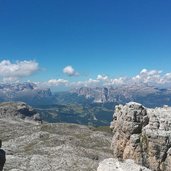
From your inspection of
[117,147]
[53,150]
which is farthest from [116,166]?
[53,150]

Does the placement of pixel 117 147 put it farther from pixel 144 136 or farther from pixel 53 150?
pixel 53 150

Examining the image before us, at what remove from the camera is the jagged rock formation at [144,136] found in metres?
62.9

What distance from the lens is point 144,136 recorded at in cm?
6706

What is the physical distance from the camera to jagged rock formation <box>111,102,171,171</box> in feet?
206

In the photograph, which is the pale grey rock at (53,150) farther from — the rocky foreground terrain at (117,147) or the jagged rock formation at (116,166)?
the jagged rock formation at (116,166)

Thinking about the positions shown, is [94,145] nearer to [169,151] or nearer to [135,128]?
[135,128]

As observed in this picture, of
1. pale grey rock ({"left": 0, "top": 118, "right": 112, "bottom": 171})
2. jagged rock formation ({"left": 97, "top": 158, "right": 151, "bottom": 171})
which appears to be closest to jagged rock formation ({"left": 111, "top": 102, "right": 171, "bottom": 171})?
pale grey rock ({"left": 0, "top": 118, "right": 112, "bottom": 171})

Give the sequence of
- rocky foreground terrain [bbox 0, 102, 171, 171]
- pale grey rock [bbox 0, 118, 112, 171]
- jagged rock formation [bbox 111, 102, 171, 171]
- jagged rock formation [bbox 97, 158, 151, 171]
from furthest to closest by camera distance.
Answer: pale grey rock [bbox 0, 118, 112, 171], rocky foreground terrain [bbox 0, 102, 171, 171], jagged rock formation [bbox 111, 102, 171, 171], jagged rock formation [bbox 97, 158, 151, 171]

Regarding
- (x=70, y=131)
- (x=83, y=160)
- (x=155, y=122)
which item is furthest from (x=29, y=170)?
(x=70, y=131)

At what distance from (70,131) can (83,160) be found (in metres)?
45.2

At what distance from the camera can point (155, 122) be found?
67.6 meters

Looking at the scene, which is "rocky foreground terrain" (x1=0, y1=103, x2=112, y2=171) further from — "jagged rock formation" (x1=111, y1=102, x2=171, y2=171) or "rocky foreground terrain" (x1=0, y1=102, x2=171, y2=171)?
"jagged rock formation" (x1=111, y1=102, x2=171, y2=171)

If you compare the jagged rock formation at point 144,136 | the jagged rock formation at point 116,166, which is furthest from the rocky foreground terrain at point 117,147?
the jagged rock formation at point 116,166

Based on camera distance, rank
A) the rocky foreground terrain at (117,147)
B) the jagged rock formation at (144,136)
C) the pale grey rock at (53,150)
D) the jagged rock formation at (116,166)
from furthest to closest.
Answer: the pale grey rock at (53,150)
the rocky foreground terrain at (117,147)
the jagged rock formation at (144,136)
the jagged rock formation at (116,166)
